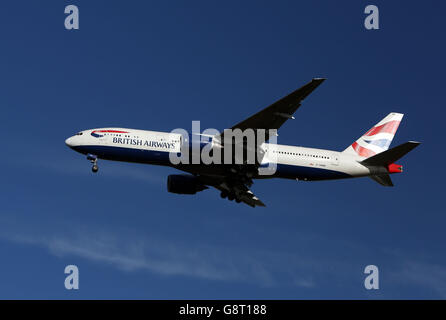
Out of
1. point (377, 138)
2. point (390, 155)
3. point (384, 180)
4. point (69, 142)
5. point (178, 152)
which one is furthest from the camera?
point (377, 138)

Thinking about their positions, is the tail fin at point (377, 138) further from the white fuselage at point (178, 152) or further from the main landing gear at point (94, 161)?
the main landing gear at point (94, 161)

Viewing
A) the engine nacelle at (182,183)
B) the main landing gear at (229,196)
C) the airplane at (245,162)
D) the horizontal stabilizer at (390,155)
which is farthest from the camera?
A: the engine nacelle at (182,183)

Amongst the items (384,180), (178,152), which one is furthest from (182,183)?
(384,180)

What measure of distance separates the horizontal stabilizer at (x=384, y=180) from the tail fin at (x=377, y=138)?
2.58 m

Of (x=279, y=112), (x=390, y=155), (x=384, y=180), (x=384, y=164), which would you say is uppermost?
(x=279, y=112)

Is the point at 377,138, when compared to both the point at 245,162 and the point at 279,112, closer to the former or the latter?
the point at 245,162

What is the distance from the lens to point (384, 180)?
175ft

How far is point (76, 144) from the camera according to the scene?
173ft

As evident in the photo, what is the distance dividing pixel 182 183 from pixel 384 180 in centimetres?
1725

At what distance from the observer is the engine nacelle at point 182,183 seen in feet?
187

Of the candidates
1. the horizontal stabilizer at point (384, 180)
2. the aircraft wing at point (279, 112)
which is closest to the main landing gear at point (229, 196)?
the aircraft wing at point (279, 112)

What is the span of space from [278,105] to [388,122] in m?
18.0

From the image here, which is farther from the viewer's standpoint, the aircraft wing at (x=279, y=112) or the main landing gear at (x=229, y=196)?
the main landing gear at (x=229, y=196)

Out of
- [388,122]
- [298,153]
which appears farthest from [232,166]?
[388,122]
